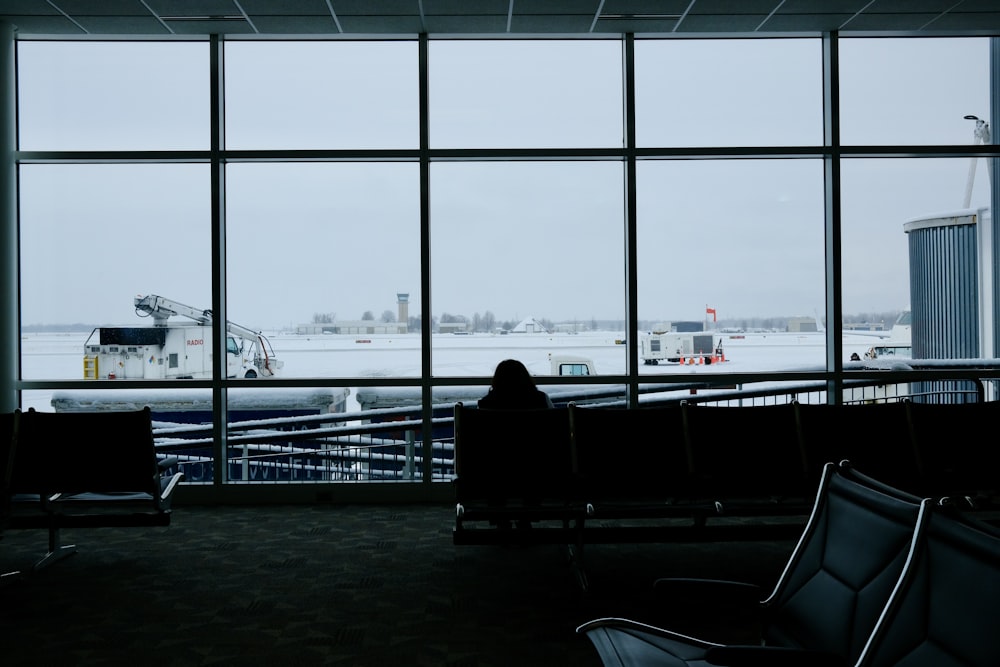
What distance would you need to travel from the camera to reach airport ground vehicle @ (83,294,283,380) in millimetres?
5598

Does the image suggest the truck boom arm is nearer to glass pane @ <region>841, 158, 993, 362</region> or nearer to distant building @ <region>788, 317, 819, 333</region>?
distant building @ <region>788, 317, 819, 333</region>

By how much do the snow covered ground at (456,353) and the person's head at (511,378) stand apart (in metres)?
1.19

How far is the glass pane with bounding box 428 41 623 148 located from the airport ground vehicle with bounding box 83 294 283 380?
2.13 m

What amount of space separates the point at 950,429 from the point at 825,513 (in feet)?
8.57

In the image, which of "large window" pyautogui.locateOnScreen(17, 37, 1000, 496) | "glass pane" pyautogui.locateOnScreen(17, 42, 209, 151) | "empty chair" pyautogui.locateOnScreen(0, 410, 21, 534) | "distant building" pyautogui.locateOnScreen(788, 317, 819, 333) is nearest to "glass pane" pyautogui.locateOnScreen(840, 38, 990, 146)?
"large window" pyautogui.locateOnScreen(17, 37, 1000, 496)

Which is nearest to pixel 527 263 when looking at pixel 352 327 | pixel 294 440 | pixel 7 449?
pixel 352 327

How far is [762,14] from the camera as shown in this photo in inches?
209

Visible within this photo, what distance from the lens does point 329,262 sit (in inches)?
227

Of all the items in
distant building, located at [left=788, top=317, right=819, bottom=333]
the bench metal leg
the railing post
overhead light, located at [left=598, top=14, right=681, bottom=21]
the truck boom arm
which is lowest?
the bench metal leg

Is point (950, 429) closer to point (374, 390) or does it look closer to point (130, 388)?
point (374, 390)

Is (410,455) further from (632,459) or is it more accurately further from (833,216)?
(833,216)

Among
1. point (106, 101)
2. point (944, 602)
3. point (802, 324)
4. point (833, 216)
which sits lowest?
point (944, 602)

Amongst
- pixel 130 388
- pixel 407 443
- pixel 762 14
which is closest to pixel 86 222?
pixel 130 388

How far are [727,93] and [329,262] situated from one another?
338cm
